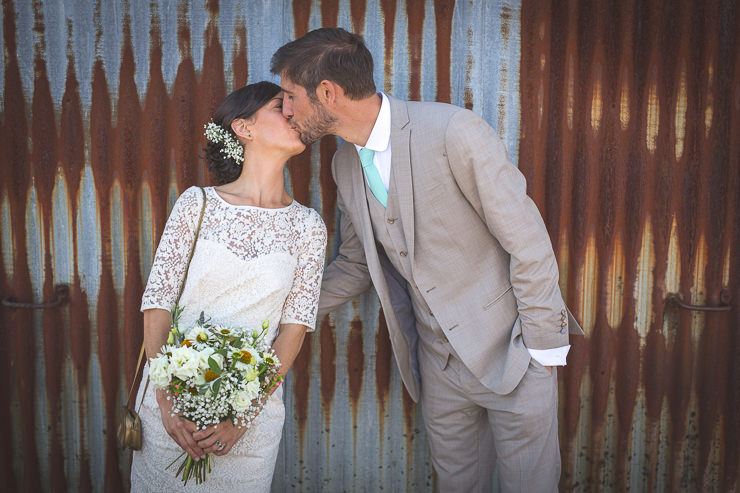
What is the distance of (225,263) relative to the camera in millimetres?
2354

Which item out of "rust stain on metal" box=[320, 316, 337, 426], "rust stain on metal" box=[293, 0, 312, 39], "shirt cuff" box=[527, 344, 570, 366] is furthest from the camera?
"rust stain on metal" box=[320, 316, 337, 426]

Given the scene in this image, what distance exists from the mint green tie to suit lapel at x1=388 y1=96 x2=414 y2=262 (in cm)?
12

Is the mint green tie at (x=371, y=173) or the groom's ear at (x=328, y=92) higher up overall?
the groom's ear at (x=328, y=92)

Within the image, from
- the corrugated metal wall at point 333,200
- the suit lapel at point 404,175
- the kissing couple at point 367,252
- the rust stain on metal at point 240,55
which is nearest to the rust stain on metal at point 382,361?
the corrugated metal wall at point 333,200

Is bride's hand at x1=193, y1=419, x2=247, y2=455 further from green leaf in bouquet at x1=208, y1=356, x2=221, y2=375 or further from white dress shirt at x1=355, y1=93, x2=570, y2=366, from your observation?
white dress shirt at x1=355, y1=93, x2=570, y2=366

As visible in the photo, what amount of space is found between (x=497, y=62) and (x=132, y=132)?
206cm

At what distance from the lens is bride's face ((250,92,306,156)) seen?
250 cm

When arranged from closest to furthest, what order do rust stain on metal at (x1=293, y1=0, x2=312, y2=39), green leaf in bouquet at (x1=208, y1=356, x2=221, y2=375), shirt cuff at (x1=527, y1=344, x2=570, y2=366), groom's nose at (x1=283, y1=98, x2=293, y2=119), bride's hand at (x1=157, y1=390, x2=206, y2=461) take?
green leaf in bouquet at (x1=208, y1=356, x2=221, y2=375), bride's hand at (x1=157, y1=390, x2=206, y2=461), shirt cuff at (x1=527, y1=344, x2=570, y2=366), groom's nose at (x1=283, y1=98, x2=293, y2=119), rust stain on metal at (x1=293, y1=0, x2=312, y2=39)

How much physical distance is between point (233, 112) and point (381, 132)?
70 cm

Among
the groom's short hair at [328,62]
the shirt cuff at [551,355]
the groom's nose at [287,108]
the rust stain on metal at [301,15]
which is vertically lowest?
the shirt cuff at [551,355]

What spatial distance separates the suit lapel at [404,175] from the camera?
2438 millimetres

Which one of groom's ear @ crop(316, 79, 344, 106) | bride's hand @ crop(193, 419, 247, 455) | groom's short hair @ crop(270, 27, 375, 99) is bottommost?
bride's hand @ crop(193, 419, 247, 455)

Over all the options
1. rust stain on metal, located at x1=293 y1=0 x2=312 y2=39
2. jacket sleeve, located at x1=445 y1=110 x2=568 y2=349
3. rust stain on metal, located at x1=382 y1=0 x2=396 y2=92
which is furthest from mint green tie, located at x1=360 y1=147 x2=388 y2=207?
rust stain on metal, located at x1=293 y1=0 x2=312 y2=39

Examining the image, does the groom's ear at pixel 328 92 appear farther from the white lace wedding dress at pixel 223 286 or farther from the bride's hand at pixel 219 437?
the bride's hand at pixel 219 437
